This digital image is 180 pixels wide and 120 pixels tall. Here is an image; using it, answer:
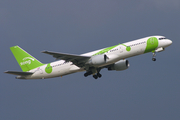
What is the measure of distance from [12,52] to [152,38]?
82.1 ft

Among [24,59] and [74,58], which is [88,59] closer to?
[74,58]

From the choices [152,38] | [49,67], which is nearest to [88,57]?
[49,67]

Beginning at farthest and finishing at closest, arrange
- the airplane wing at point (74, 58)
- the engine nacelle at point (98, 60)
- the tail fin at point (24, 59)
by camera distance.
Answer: the tail fin at point (24, 59), the engine nacelle at point (98, 60), the airplane wing at point (74, 58)

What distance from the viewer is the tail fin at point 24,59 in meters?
53.3

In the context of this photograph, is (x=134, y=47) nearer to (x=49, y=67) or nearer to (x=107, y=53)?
(x=107, y=53)

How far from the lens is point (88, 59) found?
1923 inches

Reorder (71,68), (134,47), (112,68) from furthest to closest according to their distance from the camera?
1. (112,68)
2. (71,68)
3. (134,47)

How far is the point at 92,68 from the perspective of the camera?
168 feet

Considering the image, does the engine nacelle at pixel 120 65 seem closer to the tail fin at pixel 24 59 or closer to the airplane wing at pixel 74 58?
the airplane wing at pixel 74 58

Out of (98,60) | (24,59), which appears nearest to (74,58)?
(98,60)

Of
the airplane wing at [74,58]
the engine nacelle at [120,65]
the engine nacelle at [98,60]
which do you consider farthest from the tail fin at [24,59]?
the engine nacelle at [120,65]

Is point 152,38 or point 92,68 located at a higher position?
point 152,38

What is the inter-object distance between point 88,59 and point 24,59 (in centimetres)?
1268

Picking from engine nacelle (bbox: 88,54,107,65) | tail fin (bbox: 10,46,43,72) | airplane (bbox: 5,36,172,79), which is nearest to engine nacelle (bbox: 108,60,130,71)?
airplane (bbox: 5,36,172,79)
